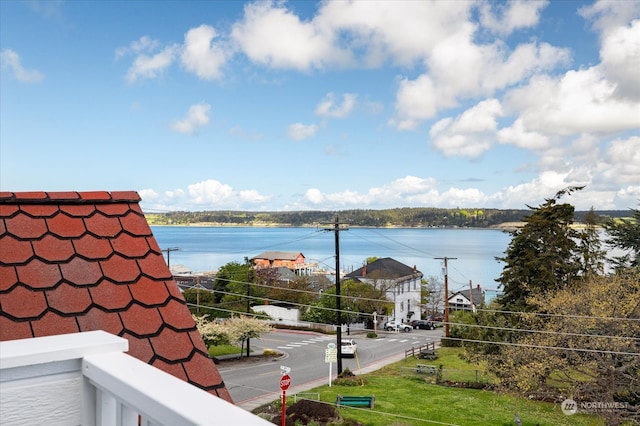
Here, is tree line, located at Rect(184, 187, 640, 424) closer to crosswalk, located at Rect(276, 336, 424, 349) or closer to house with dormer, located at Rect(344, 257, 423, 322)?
crosswalk, located at Rect(276, 336, 424, 349)

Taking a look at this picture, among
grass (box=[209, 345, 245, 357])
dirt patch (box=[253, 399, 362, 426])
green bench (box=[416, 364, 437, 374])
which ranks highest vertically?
dirt patch (box=[253, 399, 362, 426])

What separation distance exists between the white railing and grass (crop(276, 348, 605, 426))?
13412 millimetres

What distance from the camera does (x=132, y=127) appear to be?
127ft

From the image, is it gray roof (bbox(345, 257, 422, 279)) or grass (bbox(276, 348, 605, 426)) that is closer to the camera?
grass (bbox(276, 348, 605, 426))

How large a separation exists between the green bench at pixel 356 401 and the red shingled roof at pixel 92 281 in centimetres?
1393

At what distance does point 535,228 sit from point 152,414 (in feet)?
68.4

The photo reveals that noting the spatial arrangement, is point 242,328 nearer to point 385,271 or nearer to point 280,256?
point 385,271

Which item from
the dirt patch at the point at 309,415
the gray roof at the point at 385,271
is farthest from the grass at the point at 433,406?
the gray roof at the point at 385,271

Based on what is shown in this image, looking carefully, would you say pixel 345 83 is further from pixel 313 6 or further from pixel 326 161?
pixel 326 161

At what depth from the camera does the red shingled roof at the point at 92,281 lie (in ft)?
5.28

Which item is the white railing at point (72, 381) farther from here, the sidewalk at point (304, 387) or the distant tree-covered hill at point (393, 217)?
the distant tree-covered hill at point (393, 217)

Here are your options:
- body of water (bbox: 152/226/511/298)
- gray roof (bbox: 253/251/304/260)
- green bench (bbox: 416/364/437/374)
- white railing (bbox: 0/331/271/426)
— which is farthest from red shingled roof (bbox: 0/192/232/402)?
gray roof (bbox: 253/251/304/260)

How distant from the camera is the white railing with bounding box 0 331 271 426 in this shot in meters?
0.84

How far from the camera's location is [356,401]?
14820 millimetres
